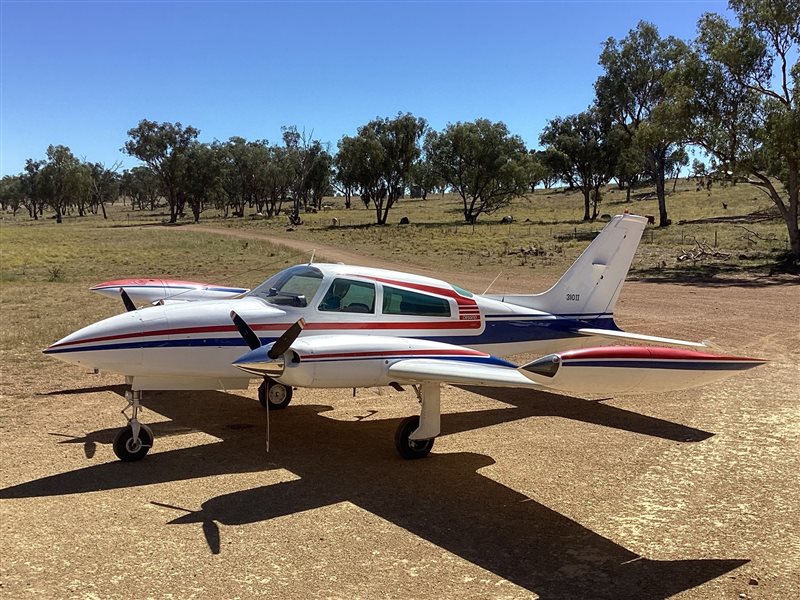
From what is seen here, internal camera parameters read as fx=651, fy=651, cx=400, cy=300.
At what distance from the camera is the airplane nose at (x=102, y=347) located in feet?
27.8

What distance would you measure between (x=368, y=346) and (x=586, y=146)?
216 feet

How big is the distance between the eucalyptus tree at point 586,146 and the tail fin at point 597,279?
59.8 metres

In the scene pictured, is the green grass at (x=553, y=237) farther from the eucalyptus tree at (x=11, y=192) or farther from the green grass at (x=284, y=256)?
the eucalyptus tree at (x=11, y=192)

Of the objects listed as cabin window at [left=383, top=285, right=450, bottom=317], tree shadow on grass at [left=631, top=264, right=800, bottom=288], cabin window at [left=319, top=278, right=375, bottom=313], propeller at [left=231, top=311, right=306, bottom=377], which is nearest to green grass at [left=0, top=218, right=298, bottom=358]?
cabin window at [left=319, top=278, right=375, bottom=313]

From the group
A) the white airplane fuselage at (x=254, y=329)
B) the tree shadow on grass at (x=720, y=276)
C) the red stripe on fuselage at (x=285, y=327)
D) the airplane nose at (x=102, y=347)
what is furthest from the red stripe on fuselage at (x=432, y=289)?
the tree shadow on grass at (x=720, y=276)

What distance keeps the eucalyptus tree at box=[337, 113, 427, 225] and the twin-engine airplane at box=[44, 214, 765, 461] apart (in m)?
66.2

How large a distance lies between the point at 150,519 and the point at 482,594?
12.0 ft

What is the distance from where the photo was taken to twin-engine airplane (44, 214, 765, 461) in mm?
6812

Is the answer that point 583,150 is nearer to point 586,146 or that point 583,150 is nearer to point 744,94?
point 586,146

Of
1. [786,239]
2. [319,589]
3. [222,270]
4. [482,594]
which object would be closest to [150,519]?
[319,589]

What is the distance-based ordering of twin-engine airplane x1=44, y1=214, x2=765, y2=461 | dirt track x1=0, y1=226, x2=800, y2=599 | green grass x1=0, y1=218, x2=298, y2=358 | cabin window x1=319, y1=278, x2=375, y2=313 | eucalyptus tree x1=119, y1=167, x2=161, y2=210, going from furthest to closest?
eucalyptus tree x1=119, y1=167, x2=161, y2=210 < green grass x1=0, y1=218, x2=298, y2=358 < cabin window x1=319, y1=278, x2=375, y2=313 < twin-engine airplane x1=44, y1=214, x2=765, y2=461 < dirt track x1=0, y1=226, x2=800, y2=599

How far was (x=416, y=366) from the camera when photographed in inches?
331

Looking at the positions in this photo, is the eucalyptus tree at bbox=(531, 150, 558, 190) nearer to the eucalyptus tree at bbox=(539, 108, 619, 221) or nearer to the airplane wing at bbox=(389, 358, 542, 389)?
the eucalyptus tree at bbox=(539, 108, 619, 221)

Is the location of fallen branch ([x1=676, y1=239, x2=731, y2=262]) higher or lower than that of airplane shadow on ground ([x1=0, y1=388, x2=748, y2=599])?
higher
